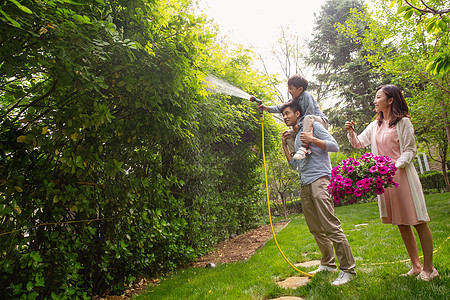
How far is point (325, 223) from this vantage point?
287 centimetres

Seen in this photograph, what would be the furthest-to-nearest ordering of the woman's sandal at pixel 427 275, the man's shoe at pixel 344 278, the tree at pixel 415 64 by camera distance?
the tree at pixel 415 64
the man's shoe at pixel 344 278
the woman's sandal at pixel 427 275

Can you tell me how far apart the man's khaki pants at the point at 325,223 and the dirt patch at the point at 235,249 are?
242 centimetres

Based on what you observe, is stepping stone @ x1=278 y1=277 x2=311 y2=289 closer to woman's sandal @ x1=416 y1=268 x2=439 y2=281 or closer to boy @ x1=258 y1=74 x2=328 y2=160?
woman's sandal @ x1=416 y1=268 x2=439 y2=281

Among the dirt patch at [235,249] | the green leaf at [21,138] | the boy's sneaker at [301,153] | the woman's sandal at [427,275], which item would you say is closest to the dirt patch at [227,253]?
the dirt patch at [235,249]

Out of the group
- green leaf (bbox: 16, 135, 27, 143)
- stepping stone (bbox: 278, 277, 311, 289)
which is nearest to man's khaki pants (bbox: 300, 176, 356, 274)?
stepping stone (bbox: 278, 277, 311, 289)

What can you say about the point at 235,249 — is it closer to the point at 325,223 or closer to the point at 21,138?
the point at 325,223

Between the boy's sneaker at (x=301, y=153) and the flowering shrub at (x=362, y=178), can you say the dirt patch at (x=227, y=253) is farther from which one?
the flowering shrub at (x=362, y=178)

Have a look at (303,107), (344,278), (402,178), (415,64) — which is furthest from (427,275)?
(415,64)

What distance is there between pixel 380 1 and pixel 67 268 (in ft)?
32.2

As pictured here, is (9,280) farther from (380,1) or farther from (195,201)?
(380,1)

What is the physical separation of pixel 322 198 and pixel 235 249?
3833 mm

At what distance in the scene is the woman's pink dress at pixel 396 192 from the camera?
263 centimetres

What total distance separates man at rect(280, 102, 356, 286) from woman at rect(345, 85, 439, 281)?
1.29ft

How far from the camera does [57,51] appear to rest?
2006 mm
